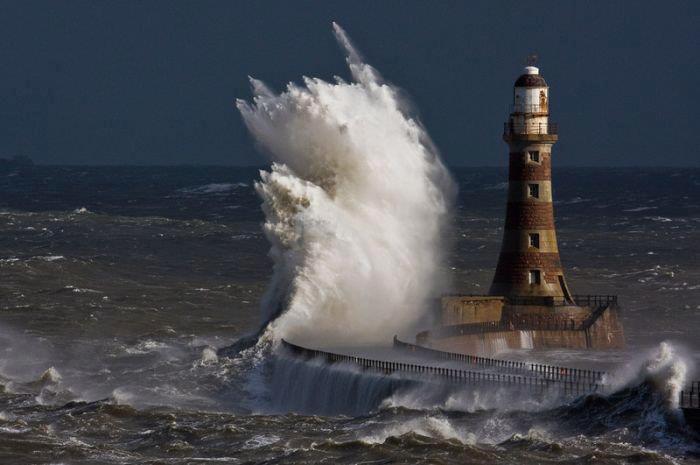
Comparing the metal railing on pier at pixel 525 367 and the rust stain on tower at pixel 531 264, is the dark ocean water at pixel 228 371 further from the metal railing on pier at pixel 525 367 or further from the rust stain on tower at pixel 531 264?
the rust stain on tower at pixel 531 264

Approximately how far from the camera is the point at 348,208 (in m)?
47.4

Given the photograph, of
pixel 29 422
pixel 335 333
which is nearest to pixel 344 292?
pixel 335 333

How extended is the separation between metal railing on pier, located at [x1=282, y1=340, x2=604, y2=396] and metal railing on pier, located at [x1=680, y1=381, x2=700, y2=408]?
1863 millimetres

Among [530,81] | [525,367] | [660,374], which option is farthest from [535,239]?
[660,374]

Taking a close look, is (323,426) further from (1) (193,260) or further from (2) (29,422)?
(1) (193,260)

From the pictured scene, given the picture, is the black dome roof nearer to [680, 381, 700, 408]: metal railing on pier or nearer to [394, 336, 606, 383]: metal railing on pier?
[394, 336, 606, 383]: metal railing on pier

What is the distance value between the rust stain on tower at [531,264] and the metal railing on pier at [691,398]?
11.3m

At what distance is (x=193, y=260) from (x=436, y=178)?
28.7 metres

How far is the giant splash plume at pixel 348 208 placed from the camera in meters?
44.5

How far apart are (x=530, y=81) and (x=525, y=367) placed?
9941 mm

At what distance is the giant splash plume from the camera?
4447cm

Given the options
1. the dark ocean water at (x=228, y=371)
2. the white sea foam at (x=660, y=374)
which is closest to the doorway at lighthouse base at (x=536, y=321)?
the dark ocean water at (x=228, y=371)

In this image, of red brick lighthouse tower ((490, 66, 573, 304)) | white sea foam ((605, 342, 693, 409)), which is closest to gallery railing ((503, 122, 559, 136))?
red brick lighthouse tower ((490, 66, 573, 304))

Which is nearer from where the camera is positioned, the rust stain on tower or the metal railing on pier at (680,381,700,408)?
the metal railing on pier at (680,381,700,408)
